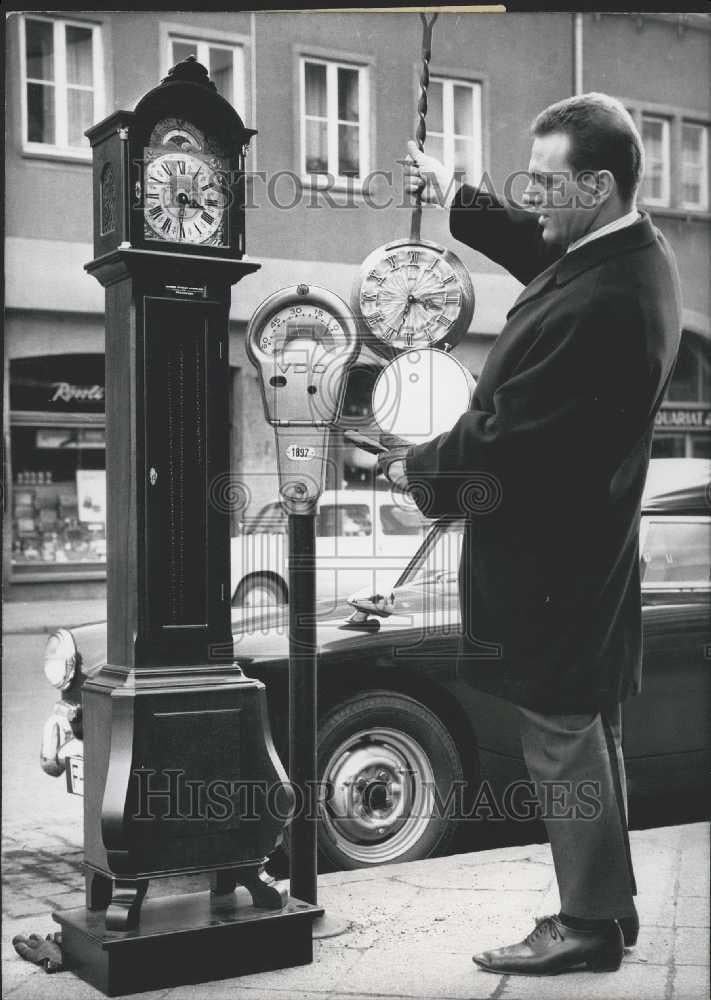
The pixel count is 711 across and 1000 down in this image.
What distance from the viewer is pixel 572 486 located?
10.6 ft

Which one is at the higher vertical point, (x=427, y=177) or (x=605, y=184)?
(x=427, y=177)

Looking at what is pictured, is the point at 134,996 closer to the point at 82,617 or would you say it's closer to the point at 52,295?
the point at 52,295

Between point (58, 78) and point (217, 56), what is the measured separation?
0.50m

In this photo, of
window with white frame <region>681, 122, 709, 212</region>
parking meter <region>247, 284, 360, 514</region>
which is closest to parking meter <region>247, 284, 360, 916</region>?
parking meter <region>247, 284, 360, 514</region>

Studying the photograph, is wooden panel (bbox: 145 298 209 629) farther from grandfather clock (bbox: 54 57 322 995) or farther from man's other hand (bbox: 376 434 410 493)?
man's other hand (bbox: 376 434 410 493)

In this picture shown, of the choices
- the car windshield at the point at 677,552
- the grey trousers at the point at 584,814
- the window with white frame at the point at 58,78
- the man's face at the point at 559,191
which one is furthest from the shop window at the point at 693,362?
the window with white frame at the point at 58,78

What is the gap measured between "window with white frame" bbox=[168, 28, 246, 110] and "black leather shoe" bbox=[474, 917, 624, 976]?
2556 millimetres

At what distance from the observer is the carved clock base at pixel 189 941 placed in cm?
346

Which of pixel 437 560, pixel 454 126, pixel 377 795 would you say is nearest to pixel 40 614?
pixel 437 560

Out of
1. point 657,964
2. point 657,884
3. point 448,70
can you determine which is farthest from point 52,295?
point 657,964

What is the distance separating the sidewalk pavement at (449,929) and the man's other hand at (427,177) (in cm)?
204

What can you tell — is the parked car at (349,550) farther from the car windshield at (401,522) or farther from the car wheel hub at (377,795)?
the car wheel hub at (377,795)

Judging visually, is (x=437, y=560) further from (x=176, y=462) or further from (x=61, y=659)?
(x=176, y=462)

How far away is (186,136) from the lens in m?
3.74
